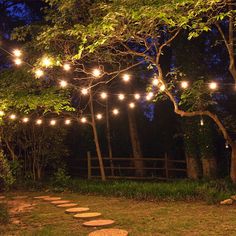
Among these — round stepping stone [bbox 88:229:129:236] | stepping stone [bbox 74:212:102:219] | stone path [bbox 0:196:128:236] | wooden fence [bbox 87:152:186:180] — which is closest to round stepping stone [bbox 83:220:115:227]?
stone path [bbox 0:196:128:236]

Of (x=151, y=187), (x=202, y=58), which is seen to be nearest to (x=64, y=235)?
(x=151, y=187)

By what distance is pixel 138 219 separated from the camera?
7.57 metres

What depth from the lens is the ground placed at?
6.55 metres

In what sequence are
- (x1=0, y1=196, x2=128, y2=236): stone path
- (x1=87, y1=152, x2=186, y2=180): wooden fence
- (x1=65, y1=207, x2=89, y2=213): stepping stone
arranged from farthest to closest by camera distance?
1. (x1=87, y1=152, x2=186, y2=180): wooden fence
2. (x1=65, y1=207, x2=89, y2=213): stepping stone
3. (x1=0, y1=196, x2=128, y2=236): stone path

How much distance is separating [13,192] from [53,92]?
4548mm

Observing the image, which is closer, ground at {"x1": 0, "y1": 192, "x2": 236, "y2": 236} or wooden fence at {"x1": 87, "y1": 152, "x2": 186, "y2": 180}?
ground at {"x1": 0, "y1": 192, "x2": 236, "y2": 236}

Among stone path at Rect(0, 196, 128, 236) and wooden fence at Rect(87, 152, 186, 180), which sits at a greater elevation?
wooden fence at Rect(87, 152, 186, 180)

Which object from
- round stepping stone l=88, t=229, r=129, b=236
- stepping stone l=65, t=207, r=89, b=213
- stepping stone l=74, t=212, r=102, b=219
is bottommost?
round stepping stone l=88, t=229, r=129, b=236

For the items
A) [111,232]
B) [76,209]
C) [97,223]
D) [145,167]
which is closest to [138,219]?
[97,223]

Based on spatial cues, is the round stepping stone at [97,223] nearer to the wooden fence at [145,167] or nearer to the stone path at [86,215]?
the stone path at [86,215]

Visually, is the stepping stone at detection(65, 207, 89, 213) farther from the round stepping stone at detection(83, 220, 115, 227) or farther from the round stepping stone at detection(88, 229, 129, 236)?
the round stepping stone at detection(88, 229, 129, 236)

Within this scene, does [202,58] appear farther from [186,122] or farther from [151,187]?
[151,187]

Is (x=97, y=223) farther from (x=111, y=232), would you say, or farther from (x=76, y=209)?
(x=76, y=209)

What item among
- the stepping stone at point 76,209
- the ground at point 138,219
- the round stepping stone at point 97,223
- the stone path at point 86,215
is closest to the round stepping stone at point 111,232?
the stone path at point 86,215
